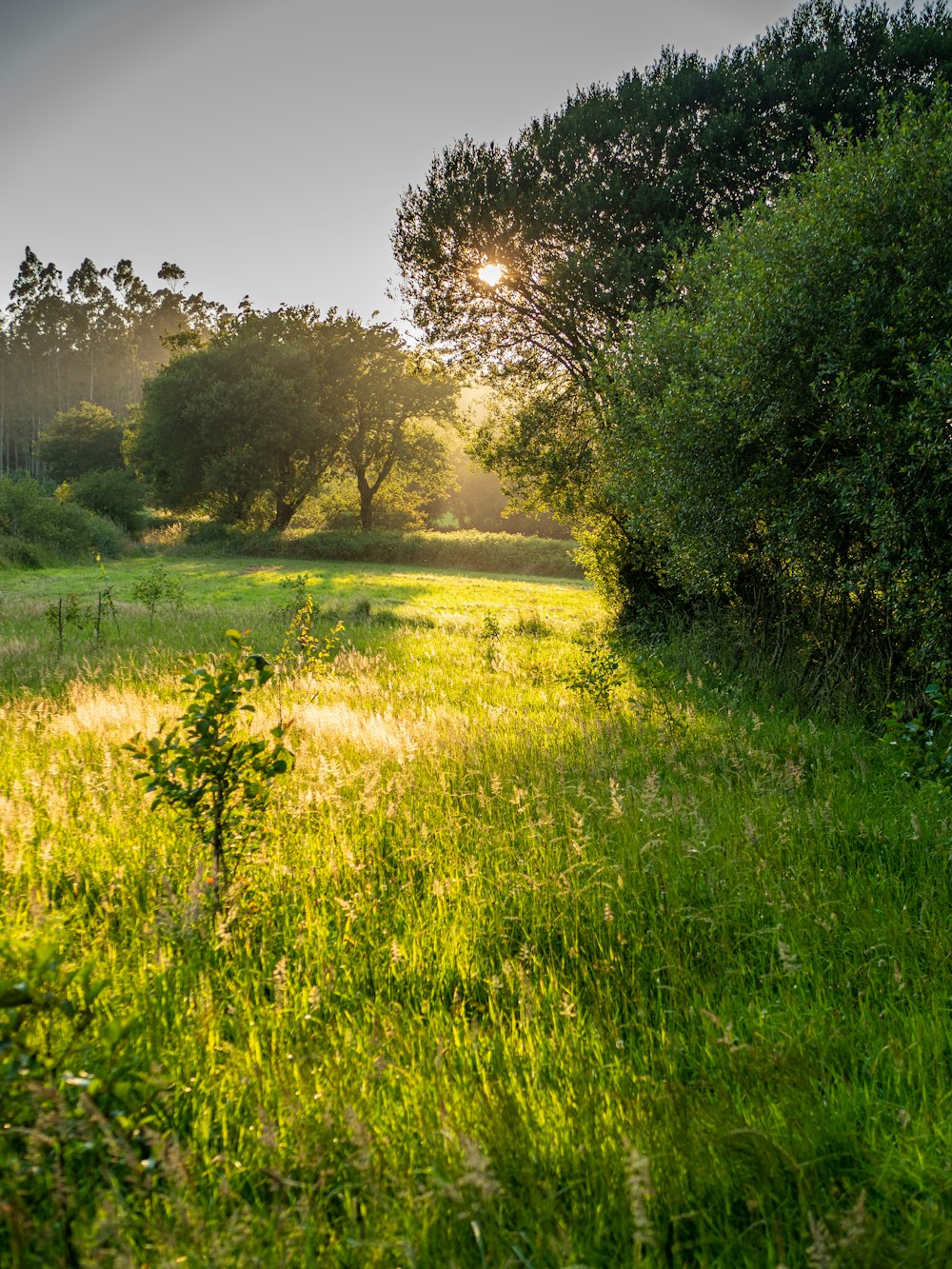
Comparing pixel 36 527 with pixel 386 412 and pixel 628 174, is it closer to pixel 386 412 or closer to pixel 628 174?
pixel 386 412

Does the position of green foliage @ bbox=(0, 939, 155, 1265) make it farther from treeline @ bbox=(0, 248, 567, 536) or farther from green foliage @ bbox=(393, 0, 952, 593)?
treeline @ bbox=(0, 248, 567, 536)

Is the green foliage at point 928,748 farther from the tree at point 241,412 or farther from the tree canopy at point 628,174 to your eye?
the tree at point 241,412

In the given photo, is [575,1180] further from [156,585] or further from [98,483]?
[98,483]

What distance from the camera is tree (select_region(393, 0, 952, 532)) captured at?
16.8m

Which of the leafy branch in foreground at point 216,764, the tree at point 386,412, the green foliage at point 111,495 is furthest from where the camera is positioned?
the tree at point 386,412

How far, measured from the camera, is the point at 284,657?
1050 centimetres

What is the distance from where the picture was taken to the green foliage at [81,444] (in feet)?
234

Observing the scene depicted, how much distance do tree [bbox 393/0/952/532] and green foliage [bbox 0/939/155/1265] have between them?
1537 cm

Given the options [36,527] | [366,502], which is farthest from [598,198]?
[366,502]

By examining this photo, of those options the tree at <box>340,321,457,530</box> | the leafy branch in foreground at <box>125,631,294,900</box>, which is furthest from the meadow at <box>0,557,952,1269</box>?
the tree at <box>340,321,457,530</box>

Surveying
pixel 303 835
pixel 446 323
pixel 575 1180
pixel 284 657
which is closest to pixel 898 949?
pixel 575 1180

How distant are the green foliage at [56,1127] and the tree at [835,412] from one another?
7.65 meters

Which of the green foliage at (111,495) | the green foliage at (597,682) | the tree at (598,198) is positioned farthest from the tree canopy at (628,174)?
the green foliage at (111,495)

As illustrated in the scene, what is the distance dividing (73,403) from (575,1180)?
137m
